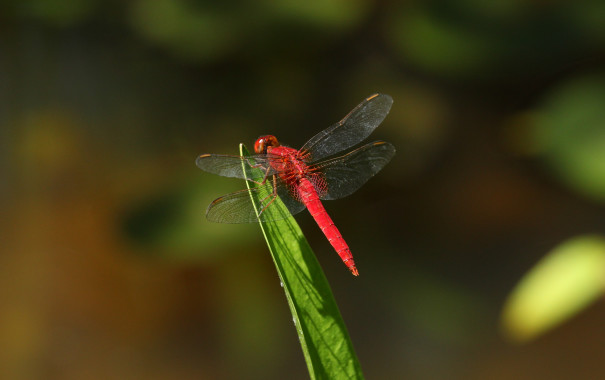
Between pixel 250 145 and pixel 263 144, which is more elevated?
pixel 250 145

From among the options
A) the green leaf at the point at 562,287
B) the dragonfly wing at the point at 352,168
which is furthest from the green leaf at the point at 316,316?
the green leaf at the point at 562,287

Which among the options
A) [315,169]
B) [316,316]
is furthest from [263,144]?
[316,316]

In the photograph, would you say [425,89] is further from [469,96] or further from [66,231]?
[66,231]

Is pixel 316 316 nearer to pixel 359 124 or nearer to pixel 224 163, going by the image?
pixel 224 163

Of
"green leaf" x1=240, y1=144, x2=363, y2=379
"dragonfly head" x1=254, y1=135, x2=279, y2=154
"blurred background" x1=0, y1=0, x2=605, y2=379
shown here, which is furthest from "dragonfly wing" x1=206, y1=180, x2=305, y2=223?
"blurred background" x1=0, y1=0, x2=605, y2=379

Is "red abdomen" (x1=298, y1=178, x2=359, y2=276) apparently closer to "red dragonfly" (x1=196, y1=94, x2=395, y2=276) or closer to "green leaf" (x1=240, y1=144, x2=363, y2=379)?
"red dragonfly" (x1=196, y1=94, x2=395, y2=276)

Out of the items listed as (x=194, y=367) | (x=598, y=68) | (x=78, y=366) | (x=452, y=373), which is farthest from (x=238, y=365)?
(x=598, y=68)

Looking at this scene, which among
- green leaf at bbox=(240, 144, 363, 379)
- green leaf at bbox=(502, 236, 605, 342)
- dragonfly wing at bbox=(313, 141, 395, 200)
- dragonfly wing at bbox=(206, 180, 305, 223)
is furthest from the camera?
green leaf at bbox=(502, 236, 605, 342)
